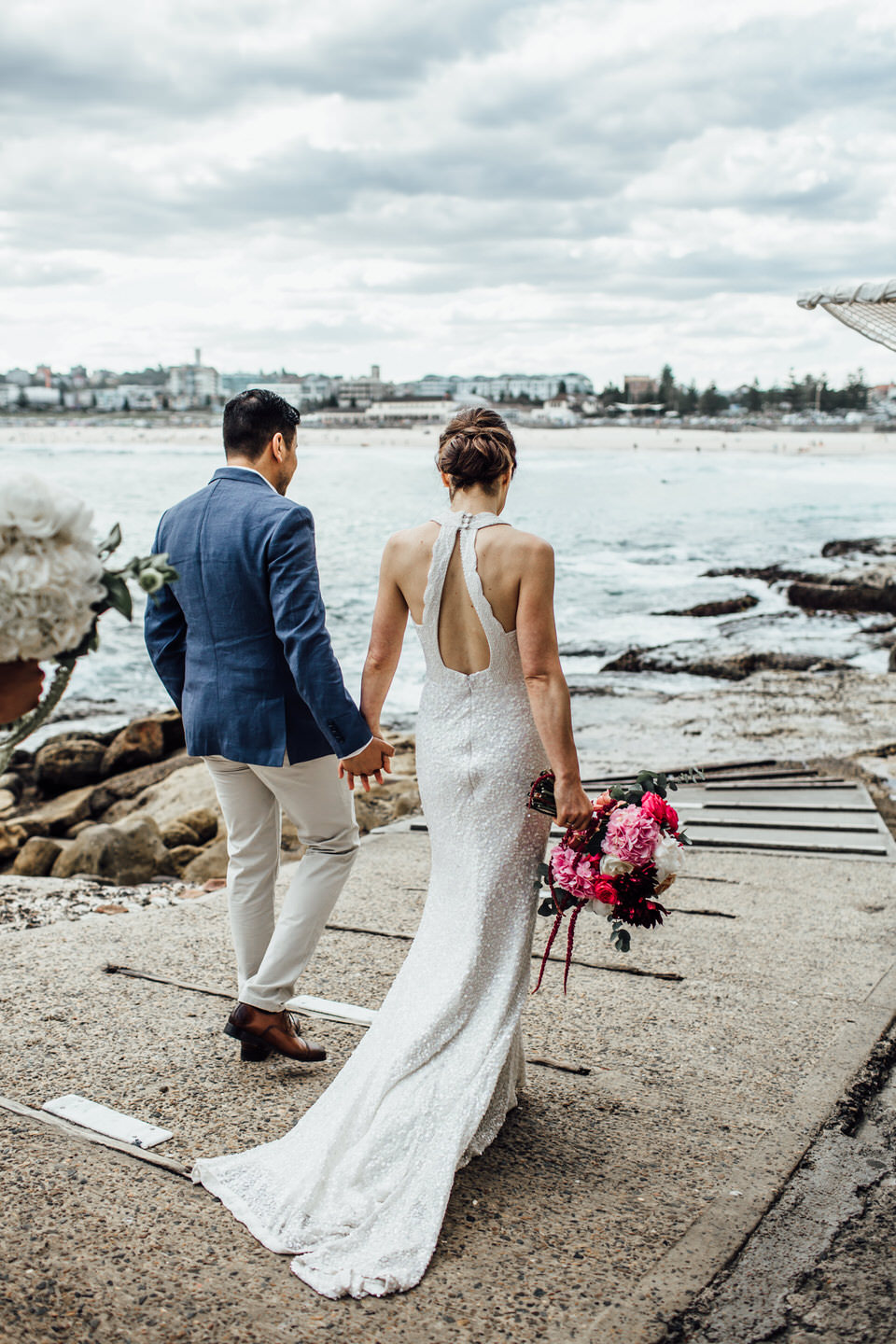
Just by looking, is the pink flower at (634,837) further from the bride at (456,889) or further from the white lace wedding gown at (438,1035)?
the white lace wedding gown at (438,1035)

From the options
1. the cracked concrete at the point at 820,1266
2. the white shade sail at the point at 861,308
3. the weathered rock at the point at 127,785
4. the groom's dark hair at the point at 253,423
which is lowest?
the weathered rock at the point at 127,785

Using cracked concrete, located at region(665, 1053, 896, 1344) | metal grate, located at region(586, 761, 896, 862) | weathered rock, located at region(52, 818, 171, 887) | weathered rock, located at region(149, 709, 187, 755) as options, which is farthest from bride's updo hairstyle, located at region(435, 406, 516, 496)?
weathered rock, located at region(149, 709, 187, 755)

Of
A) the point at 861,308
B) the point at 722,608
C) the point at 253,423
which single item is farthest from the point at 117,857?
the point at 722,608

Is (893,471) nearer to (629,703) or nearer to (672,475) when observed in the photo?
(672,475)

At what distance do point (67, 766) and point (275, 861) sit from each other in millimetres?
8807

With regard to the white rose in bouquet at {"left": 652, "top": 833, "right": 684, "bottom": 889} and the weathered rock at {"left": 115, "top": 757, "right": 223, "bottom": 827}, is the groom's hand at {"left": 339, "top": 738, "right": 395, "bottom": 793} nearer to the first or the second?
the white rose in bouquet at {"left": 652, "top": 833, "right": 684, "bottom": 889}

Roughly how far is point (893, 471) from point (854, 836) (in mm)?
97851

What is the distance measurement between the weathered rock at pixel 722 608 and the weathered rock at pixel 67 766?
15359 millimetres

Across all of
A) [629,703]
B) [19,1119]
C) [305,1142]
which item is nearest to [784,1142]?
[305,1142]

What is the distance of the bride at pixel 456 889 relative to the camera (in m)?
3.05

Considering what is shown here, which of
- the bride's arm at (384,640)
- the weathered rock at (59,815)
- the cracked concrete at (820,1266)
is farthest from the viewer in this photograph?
the weathered rock at (59,815)

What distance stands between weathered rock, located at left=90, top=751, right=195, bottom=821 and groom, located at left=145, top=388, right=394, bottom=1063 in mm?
7223

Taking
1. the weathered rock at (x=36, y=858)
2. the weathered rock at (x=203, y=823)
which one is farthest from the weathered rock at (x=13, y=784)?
the weathered rock at (x=36, y=858)

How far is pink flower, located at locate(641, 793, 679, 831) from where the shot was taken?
10.5ft
